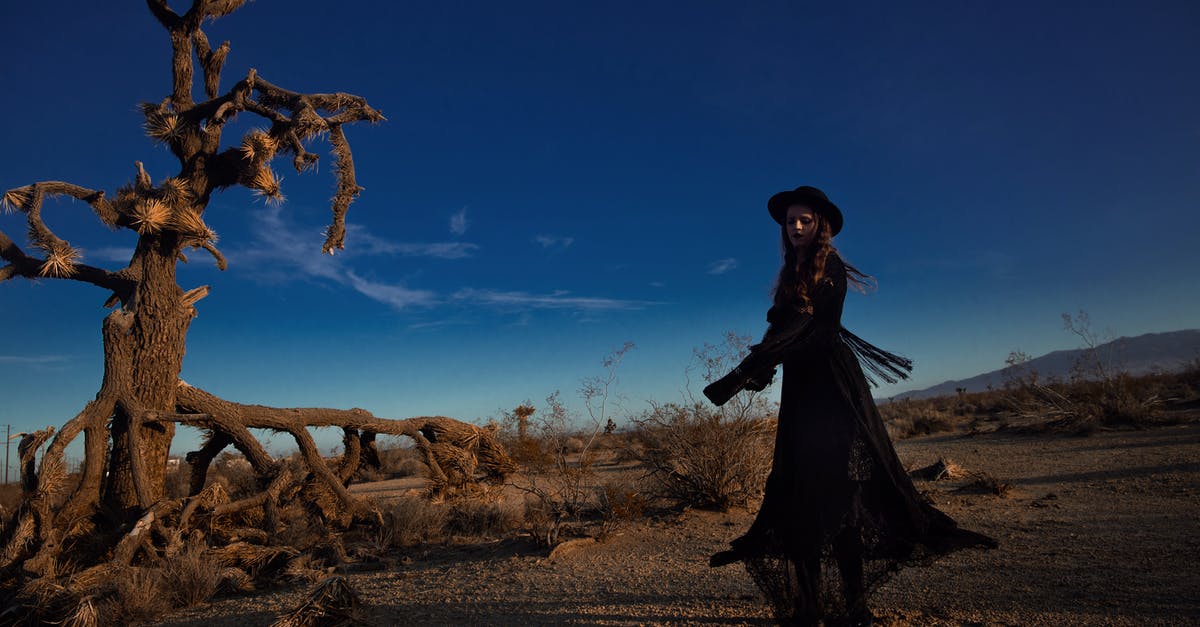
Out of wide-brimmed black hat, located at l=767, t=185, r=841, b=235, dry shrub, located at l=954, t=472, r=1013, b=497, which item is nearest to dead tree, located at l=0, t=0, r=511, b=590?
wide-brimmed black hat, located at l=767, t=185, r=841, b=235

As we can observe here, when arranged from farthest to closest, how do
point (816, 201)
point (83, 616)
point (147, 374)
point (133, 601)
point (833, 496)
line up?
point (147, 374) → point (133, 601) → point (83, 616) → point (816, 201) → point (833, 496)

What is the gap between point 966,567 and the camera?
4371 millimetres

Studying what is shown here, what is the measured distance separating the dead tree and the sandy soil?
61.2 inches

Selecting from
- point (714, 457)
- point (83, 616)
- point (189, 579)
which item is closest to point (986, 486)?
point (714, 457)

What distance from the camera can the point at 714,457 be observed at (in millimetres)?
7336

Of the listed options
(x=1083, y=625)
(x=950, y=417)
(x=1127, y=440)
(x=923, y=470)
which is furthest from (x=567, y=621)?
(x=950, y=417)

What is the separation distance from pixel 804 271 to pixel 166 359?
21.0 feet

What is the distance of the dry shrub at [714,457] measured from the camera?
7.34 meters

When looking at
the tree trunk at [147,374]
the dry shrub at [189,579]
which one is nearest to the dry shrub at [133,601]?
the dry shrub at [189,579]

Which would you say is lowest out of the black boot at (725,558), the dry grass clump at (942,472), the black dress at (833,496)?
the dry grass clump at (942,472)

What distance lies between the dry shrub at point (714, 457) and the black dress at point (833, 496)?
4.40m

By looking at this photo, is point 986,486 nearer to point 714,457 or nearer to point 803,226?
point 714,457

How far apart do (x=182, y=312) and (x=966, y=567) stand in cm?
761

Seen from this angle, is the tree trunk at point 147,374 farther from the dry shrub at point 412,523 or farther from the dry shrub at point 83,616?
the dry shrub at point 412,523
